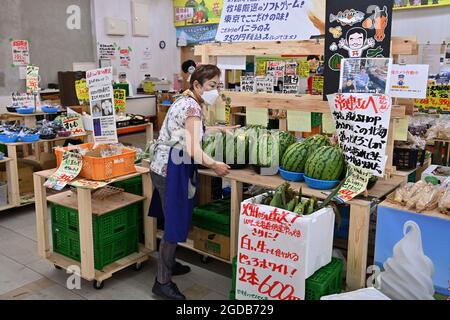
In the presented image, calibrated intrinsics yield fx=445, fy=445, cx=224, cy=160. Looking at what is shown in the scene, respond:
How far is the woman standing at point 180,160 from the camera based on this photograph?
9.45ft

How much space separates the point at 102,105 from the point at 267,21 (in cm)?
150

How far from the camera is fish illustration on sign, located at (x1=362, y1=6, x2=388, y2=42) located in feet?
9.25

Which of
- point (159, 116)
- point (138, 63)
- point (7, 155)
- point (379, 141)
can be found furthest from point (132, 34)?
point (379, 141)

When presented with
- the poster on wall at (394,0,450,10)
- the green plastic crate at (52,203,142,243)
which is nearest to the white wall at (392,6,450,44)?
the poster on wall at (394,0,450,10)

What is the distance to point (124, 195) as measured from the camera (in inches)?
144

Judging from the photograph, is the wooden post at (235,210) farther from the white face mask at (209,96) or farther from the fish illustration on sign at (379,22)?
the fish illustration on sign at (379,22)

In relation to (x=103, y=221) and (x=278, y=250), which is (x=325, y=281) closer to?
(x=278, y=250)

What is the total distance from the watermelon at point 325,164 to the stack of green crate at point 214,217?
2.76 ft

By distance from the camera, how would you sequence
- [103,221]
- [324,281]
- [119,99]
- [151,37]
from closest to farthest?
[324,281] < [103,221] < [119,99] < [151,37]

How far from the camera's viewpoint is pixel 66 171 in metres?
3.28

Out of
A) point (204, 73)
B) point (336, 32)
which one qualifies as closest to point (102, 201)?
point (204, 73)

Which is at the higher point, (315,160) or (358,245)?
(315,160)

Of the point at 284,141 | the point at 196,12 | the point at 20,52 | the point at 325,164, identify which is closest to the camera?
the point at 325,164

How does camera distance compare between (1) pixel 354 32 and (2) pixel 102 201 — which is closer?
(1) pixel 354 32
